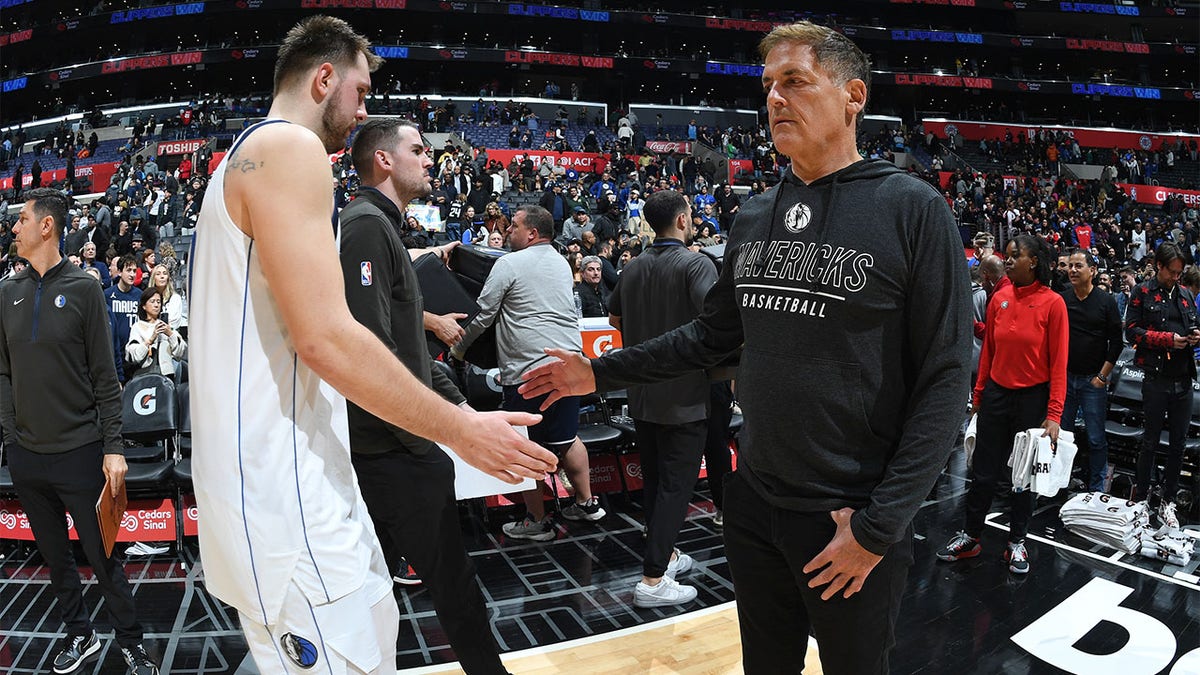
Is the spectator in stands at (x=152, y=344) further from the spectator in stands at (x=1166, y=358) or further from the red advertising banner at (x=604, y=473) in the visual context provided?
the spectator in stands at (x=1166, y=358)

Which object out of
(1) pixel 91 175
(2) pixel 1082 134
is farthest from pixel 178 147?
(2) pixel 1082 134

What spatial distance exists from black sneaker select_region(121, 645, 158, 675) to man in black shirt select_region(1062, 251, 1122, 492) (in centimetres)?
563

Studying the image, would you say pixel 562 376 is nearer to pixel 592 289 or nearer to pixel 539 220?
pixel 539 220

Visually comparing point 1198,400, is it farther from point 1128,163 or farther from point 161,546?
point 1128,163

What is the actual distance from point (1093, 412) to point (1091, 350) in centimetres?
49

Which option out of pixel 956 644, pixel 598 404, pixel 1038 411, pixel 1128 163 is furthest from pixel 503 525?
pixel 1128 163

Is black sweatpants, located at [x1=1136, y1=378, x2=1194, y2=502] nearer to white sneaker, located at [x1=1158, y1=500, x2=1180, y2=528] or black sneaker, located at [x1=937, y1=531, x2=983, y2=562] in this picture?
Answer: white sneaker, located at [x1=1158, y1=500, x2=1180, y2=528]

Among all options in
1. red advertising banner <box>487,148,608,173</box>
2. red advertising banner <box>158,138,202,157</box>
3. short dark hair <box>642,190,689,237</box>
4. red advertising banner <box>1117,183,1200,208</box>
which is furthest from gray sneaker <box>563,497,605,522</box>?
red advertising banner <box>1117,183,1200,208</box>

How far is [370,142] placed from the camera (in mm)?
2891

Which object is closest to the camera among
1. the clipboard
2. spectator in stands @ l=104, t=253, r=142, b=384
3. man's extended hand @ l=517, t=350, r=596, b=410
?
man's extended hand @ l=517, t=350, r=596, b=410

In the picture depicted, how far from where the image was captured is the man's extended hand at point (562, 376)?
209 centimetres

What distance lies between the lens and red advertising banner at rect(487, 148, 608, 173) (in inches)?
912

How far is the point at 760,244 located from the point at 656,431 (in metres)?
2.25

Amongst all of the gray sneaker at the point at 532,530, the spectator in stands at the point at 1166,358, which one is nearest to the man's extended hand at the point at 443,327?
the gray sneaker at the point at 532,530
